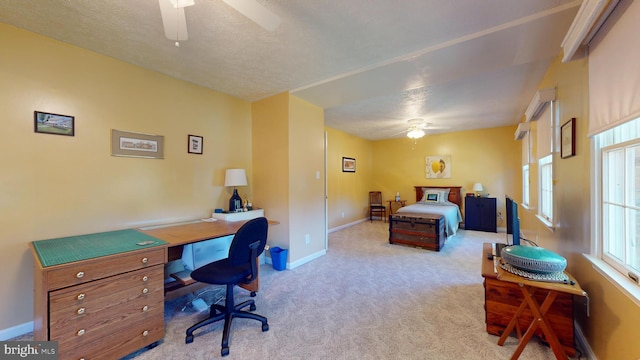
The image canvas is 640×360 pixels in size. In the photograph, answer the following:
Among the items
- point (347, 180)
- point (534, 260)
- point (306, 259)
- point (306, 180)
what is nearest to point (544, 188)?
point (534, 260)

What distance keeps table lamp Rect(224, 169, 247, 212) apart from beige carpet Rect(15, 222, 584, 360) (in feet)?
3.15

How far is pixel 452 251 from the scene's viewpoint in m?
4.00

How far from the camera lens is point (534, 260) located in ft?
4.78

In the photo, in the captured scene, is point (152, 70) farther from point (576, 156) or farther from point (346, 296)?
point (576, 156)

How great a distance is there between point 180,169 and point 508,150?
6595mm

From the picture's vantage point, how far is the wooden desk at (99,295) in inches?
54.4

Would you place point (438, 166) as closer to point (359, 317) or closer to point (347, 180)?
point (347, 180)

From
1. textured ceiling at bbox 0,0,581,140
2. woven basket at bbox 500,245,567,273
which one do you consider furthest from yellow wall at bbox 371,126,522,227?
woven basket at bbox 500,245,567,273

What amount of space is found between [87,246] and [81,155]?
94 cm

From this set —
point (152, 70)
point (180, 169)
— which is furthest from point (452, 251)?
point (152, 70)

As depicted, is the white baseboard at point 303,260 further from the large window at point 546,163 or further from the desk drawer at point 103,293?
the large window at point 546,163

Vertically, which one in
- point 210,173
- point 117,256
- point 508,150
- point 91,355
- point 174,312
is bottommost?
point 174,312

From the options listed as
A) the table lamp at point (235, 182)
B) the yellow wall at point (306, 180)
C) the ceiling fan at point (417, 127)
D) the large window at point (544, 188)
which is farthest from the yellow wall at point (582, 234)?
the table lamp at point (235, 182)

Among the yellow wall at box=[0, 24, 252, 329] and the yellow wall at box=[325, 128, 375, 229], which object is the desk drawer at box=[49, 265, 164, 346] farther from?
the yellow wall at box=[325, 128, 375, 229]
